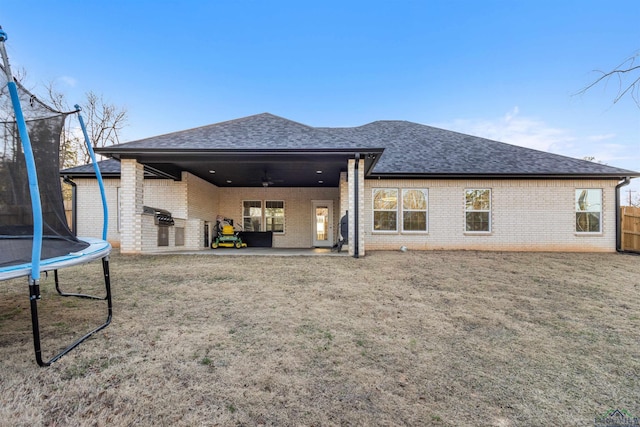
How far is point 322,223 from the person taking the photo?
1317 centimetres

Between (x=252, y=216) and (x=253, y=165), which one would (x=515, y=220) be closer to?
(x=253, y=165)

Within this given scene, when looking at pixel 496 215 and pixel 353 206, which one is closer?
pixel 353 206

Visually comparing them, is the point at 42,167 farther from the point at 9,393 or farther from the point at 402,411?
the point at 402,411

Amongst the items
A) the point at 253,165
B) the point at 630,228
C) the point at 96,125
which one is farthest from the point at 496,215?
the point at 96,125

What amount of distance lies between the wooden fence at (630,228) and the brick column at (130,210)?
1584 cm

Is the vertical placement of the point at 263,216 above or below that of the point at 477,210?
below

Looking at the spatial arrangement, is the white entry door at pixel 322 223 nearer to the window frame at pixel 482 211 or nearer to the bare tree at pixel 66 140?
the window frame at pixel 482 211

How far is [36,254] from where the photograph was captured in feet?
7.13

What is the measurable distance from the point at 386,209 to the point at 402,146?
3.42 metres

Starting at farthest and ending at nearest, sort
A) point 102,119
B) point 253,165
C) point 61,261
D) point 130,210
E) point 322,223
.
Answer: point 102,119
point 322,223
point 253,165
point 130,210
point 61,261

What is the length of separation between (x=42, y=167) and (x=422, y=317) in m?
4.71

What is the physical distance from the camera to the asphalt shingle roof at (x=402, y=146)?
26.3 feet

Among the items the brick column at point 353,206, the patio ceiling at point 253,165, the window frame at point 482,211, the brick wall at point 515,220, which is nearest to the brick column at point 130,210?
the patio ceiling at point 253,165

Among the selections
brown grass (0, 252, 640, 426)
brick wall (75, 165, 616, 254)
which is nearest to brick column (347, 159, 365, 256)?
brick wall (75, 165, 616, 254)
